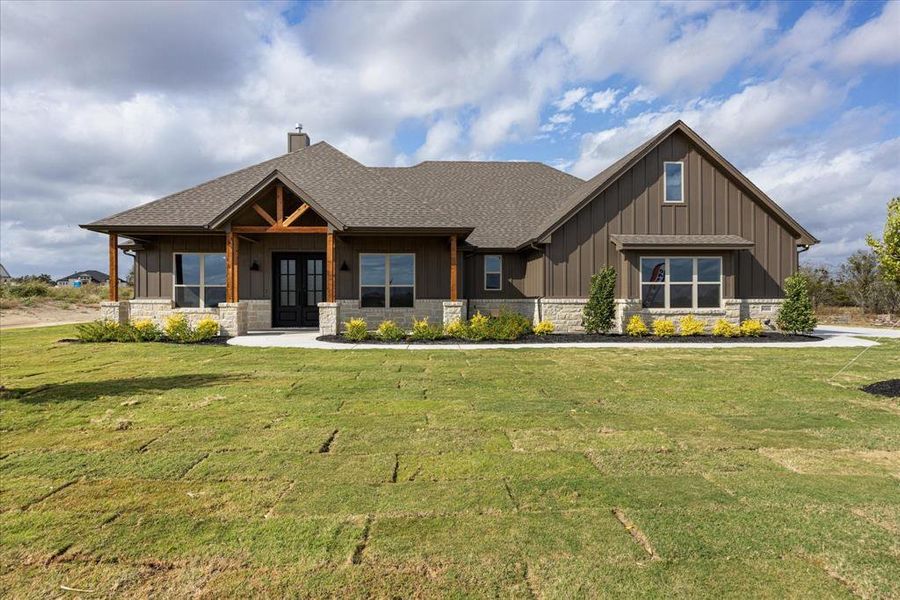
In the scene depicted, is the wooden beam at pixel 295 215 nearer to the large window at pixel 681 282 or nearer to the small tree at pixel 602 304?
the small tree at pixel 602 304

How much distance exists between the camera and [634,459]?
170 inches

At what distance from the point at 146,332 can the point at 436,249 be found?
29.2 ft

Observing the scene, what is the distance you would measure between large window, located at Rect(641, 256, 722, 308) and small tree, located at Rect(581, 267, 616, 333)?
1301 mm

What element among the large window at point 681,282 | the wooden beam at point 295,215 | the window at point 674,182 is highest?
the window at point 674,182

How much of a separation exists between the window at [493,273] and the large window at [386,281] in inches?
119

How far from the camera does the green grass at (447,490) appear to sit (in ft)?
8.40

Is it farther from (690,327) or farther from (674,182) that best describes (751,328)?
(674,182)

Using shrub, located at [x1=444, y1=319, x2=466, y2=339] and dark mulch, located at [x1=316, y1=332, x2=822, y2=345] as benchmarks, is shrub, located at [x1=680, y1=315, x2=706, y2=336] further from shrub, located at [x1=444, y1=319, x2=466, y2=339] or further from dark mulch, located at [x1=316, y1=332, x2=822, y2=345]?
shrub, located at [x1=444, y1=319, x2=466, y2=339]

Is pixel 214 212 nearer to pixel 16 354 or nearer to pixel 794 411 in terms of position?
pixel 16 354

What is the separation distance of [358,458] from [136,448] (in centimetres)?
208

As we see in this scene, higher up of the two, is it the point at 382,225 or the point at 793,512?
the point at 382,225

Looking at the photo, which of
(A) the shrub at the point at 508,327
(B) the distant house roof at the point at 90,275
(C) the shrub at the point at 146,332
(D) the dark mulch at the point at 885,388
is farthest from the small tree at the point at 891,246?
(B) the distant house roof at the point at 90,275

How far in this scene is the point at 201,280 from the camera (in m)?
16.9

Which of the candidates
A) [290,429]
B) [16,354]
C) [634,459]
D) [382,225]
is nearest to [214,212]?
[382,225]
